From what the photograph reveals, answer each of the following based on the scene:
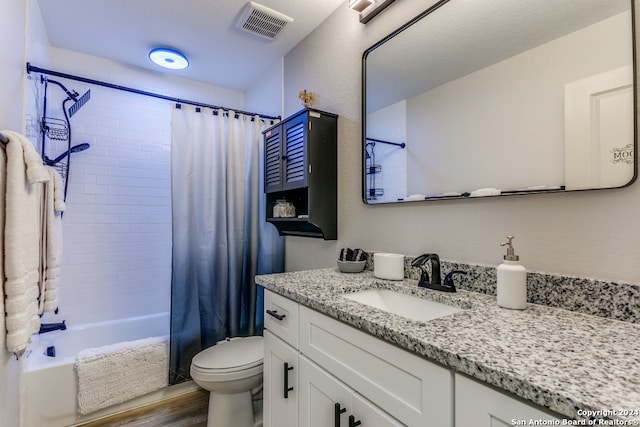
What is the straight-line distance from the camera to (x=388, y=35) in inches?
58.4

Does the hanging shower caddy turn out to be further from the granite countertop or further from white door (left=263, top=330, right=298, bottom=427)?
the granite countertop

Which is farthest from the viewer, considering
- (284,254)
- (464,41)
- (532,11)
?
(284,254)

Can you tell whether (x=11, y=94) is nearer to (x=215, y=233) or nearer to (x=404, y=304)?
(x=215, y=233)

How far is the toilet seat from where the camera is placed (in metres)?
1.53

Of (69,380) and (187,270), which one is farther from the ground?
(187,270)

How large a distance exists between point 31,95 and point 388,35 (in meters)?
2.09

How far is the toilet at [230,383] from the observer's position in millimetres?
1511

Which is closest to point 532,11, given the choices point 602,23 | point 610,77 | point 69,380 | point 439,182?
point 602,23

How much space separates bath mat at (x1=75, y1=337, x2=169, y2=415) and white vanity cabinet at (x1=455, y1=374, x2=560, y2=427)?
76.9 inches

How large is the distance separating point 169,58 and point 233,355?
2.22 metres

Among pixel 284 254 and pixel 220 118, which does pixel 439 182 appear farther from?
pixel 220 118

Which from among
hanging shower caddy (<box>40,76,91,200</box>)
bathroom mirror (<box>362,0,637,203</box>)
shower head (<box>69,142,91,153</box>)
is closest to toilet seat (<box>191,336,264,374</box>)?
bathroom mirror (<box>362,0,637,203</box>)

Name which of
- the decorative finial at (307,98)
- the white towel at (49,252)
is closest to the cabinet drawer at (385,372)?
the white towel at (49,252)

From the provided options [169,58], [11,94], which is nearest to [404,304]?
[11,94]
